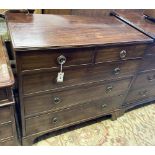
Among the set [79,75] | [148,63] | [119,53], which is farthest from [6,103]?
[148,63]

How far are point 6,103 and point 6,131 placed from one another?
24 cm

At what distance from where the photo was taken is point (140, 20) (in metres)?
1.67

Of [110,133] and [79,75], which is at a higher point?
[79,75]

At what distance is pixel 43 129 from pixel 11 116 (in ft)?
1.47

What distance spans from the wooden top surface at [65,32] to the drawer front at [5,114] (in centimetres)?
33

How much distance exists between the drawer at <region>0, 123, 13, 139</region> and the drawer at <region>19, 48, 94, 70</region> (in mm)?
363

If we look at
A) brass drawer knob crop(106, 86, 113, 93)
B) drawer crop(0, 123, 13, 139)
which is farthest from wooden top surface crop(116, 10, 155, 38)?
drawer crop(0, 123, 13, 139)

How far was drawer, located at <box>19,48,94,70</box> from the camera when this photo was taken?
994 mm

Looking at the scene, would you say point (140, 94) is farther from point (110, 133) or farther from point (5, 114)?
point (5, 114)

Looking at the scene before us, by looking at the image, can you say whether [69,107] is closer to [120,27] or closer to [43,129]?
[43,129]

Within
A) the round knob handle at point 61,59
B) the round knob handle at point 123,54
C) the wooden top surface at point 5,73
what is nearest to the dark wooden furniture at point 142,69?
the round knob handle at point 123,54

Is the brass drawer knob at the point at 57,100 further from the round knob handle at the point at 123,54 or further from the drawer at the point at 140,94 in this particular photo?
the drawer at the point at 140,94
